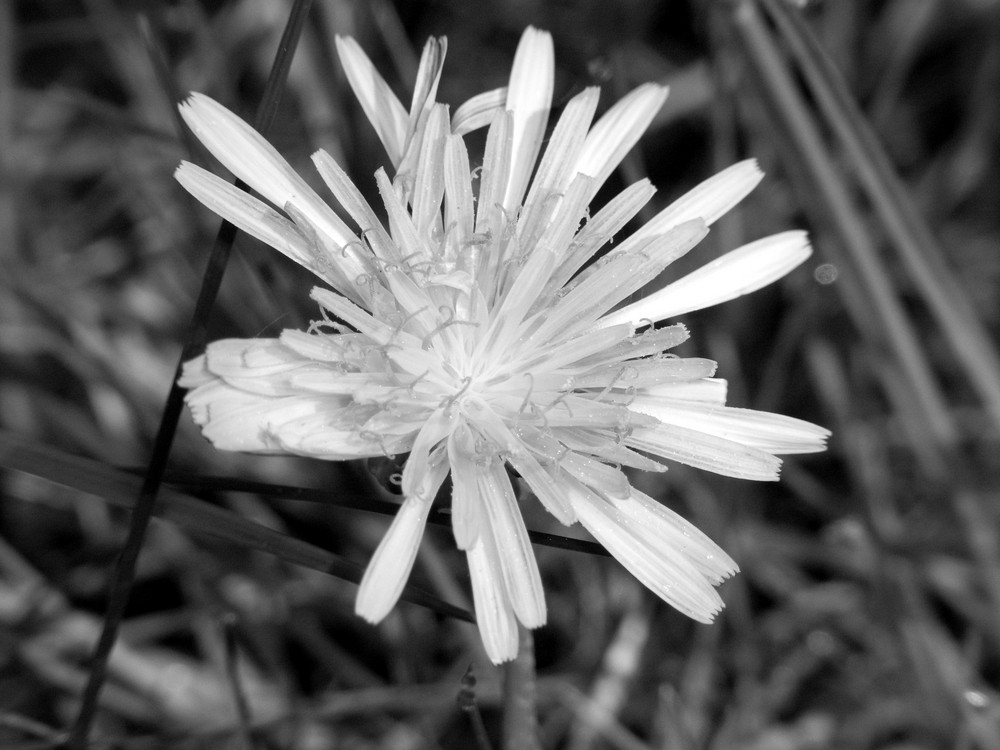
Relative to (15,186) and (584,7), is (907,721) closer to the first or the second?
(584,7)

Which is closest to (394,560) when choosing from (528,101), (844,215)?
(528,101)

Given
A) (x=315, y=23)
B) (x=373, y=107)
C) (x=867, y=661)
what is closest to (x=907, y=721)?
(x=867, y=661)

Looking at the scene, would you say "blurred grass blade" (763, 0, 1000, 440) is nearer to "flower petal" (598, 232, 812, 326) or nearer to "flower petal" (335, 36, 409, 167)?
"flower petal" (598, 232, 812, 326)

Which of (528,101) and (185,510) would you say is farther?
(528,101)

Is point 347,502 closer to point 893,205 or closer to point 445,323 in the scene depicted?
point 445,323

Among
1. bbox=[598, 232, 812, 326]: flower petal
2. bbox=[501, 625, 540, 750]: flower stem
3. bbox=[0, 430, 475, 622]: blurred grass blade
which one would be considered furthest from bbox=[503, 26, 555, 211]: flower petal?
bbox=[501, 625, 540, 750]: flower stem

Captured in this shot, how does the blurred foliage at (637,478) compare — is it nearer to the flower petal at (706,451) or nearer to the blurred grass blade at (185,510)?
the blurred grass blade at (185,510)
